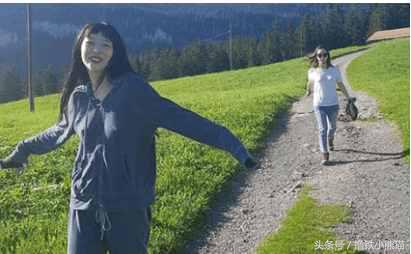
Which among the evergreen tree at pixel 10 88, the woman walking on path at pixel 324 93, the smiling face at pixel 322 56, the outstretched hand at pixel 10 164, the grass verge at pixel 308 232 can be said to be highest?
the smiling face at pixel 322 56

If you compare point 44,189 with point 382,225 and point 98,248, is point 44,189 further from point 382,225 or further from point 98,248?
point 98,248

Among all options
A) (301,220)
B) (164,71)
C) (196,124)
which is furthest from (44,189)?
(164,71)

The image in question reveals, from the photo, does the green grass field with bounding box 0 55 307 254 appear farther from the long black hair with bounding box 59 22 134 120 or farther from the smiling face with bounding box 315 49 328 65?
the long black hair with bounding box 59 22 134 120

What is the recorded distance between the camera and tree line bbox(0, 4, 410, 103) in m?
87.8

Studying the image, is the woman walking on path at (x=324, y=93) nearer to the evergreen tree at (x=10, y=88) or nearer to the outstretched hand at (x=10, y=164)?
the outstretched hand at (x=10, y=164)

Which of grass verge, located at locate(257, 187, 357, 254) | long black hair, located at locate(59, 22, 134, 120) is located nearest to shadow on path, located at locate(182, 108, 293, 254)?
grass verge, located at locate(257, 187, 357, 254)

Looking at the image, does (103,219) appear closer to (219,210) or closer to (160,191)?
(219,210)

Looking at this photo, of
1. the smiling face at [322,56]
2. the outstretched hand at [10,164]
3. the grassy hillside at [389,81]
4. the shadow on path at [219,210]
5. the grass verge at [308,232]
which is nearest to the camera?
the outstretched hand at [10,164]

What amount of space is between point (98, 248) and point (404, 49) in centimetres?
5519

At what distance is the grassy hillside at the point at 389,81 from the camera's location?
1727 centimetres

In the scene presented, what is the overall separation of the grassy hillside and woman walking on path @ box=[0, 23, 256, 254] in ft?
32.0

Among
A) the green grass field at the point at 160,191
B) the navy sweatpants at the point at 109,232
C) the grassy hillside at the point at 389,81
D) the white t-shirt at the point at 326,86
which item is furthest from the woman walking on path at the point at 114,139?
the grassy hillside at the point at 389,81

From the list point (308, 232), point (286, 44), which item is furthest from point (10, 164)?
point (286, 44)

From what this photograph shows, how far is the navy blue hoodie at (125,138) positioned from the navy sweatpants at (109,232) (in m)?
0.07
